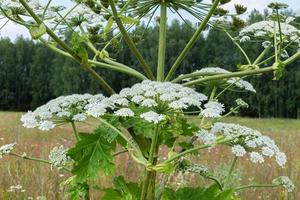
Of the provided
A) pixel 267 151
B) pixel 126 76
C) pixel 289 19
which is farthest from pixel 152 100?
pixel 126 76

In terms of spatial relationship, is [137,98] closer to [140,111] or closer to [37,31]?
[140,111]

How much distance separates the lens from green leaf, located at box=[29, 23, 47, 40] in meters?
2.56

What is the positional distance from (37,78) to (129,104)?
94.5 m

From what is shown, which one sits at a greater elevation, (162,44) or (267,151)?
(162,44)

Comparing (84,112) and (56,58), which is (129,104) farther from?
(56,58)

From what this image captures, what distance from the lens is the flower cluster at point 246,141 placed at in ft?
9.04

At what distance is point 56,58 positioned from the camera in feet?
319

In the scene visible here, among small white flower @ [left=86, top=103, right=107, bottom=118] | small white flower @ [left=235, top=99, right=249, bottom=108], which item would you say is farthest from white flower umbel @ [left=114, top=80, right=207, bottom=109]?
small white flower @ [left=235, top=99, right=249, bottom=108]

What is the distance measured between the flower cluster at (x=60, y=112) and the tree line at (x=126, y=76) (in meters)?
54.6

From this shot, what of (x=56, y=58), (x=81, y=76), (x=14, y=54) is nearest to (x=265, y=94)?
(x=81, y=76)

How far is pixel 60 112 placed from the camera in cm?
284

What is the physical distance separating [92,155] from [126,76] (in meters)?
78.1

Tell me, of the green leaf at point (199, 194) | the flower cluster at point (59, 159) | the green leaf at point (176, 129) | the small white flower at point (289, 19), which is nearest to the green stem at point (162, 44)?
the green leaf at point (176, 129)

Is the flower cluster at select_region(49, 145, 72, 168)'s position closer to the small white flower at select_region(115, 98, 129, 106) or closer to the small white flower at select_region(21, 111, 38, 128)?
the small white flower at select_region(21, 111, 38, 128)
